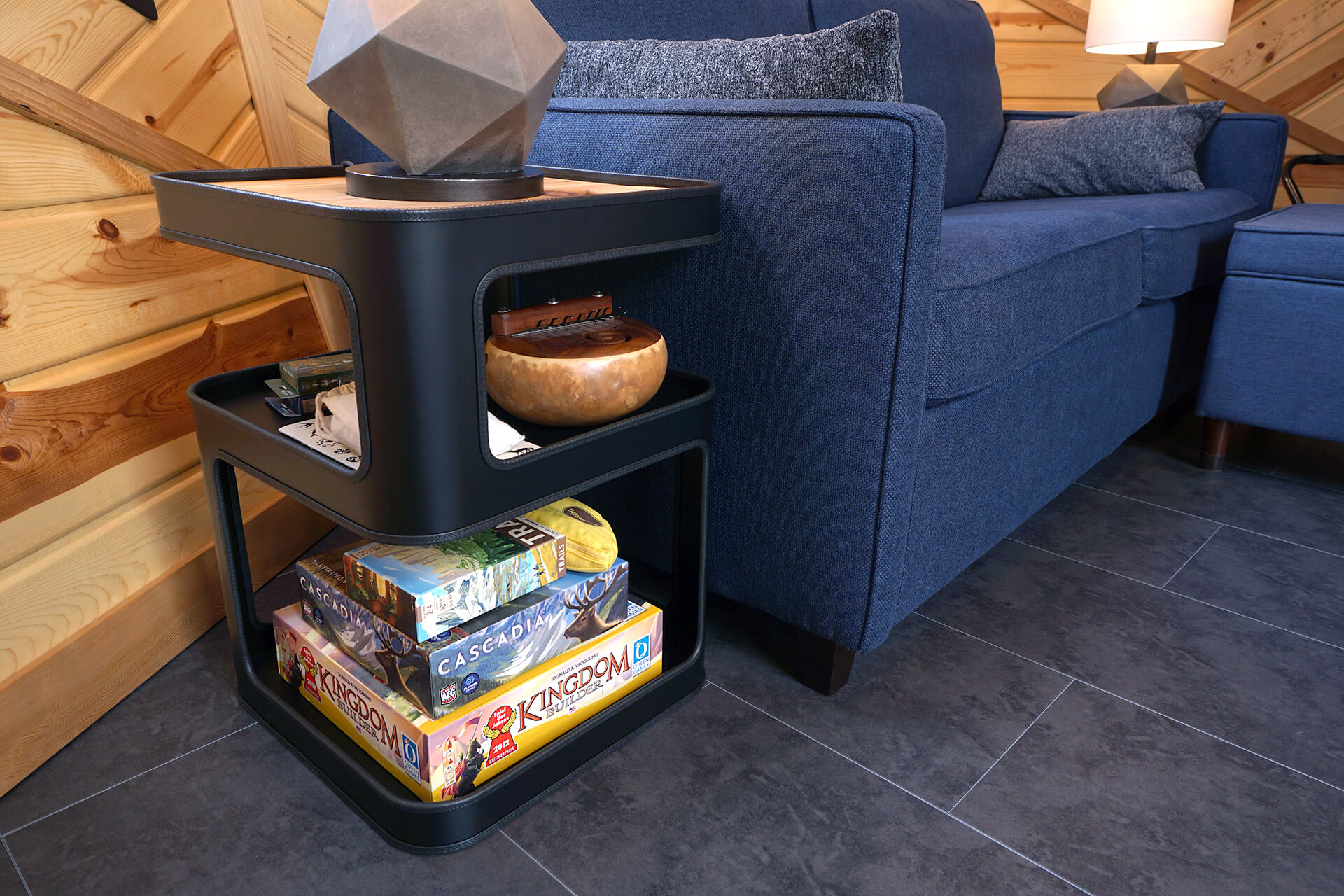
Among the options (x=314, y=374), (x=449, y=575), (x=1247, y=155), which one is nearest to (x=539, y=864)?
(x=449, y=575)

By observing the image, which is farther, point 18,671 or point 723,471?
point 723,471

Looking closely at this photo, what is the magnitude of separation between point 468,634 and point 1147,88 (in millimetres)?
2516

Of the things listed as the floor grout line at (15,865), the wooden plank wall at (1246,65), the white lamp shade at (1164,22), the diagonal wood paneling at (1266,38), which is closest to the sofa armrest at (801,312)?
Answer: the floor grout line at (15,865)

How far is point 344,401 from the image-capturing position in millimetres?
781

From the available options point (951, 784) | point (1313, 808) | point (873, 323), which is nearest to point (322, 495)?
point (873, 323)

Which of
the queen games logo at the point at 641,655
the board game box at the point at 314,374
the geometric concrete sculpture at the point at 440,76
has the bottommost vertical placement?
the queen games logo at the point at 641,655

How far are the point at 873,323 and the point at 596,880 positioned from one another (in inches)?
22.4

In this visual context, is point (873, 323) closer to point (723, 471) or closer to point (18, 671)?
point (723, 471)

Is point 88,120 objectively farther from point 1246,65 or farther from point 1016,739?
point 1246,65

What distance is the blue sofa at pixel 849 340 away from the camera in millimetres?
857

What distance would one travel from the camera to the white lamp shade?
2359 mm

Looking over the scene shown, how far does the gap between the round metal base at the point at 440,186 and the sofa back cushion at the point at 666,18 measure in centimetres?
76

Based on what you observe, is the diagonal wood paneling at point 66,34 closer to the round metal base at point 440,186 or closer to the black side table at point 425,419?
the black side table at point 425,419

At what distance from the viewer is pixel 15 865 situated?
0.79 metres
